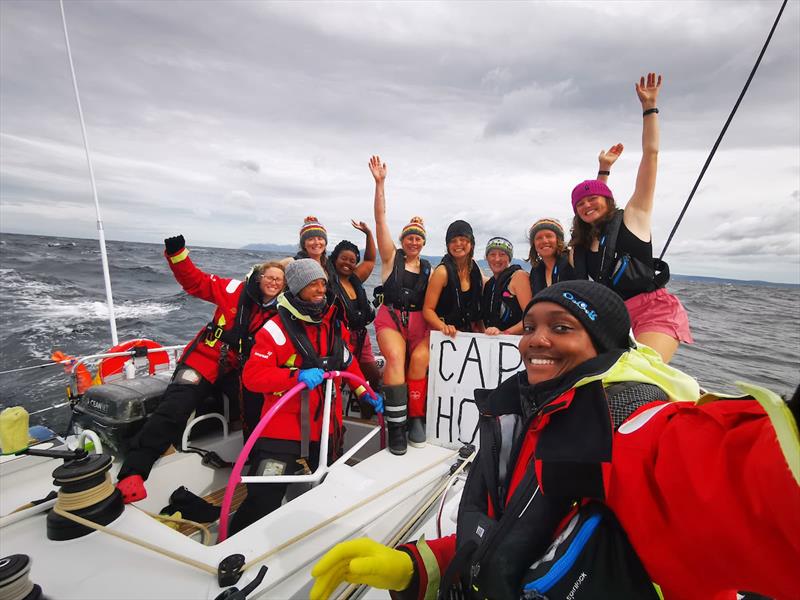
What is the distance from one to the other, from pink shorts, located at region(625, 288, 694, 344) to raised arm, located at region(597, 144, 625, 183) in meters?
1.17

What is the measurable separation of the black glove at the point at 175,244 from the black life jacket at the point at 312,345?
1157mm

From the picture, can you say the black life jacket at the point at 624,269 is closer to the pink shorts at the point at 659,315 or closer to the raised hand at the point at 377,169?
the pink shorts at the point at 659,315

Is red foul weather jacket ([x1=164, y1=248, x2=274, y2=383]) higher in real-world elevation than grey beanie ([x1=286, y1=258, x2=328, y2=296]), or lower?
lower

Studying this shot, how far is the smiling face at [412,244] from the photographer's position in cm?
396

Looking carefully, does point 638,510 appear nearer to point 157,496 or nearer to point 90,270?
point 157,496

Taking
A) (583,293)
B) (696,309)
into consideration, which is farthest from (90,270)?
(696,309)

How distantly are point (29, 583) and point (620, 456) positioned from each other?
2.06 metres

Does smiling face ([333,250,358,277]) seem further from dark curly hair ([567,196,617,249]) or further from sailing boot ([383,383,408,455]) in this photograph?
dark curly hair ([567,196,617,249])

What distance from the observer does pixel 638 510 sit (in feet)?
2.55

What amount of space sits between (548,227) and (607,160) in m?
0.77

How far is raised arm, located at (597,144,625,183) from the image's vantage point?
10.8 ft

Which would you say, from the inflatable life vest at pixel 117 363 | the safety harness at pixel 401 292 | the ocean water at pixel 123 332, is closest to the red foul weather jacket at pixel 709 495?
the safety harness at pixel 401 292

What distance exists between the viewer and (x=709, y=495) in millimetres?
642

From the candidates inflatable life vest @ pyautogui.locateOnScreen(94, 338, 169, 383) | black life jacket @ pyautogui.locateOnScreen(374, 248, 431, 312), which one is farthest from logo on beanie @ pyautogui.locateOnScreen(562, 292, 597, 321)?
inflatable life vest @ pyautogui.locateOnScreen(94, 338, 169, 383)
